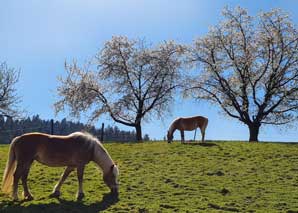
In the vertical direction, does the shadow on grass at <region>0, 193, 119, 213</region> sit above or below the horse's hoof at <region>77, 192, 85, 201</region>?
below

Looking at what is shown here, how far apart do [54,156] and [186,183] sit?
455 centimetres

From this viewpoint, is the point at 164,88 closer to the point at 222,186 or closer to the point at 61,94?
the point at 61,94

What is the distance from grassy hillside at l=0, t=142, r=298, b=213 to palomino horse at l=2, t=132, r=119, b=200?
1.38ft

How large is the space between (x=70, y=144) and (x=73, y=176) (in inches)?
131

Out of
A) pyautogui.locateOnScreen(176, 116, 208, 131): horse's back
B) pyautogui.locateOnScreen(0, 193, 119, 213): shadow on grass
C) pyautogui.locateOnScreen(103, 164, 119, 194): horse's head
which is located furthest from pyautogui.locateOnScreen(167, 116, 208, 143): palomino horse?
pyautogui.locateOnScreen(0, 193, 119, 213): shadow on grass

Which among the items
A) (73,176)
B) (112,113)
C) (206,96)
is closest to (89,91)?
(112,113)

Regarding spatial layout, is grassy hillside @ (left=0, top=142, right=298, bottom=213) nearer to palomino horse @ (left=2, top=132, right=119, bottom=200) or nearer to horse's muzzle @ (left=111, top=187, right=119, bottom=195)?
horse's muzzle @ (left=111, top=187, right=119, bottom=195)

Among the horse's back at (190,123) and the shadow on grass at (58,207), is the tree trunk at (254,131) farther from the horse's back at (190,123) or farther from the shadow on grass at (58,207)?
the shadow on grass at (58,207)

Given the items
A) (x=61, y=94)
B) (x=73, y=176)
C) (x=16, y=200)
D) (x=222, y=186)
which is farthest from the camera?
(x=61, y=94)

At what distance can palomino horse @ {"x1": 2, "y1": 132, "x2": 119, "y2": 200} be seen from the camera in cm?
1221

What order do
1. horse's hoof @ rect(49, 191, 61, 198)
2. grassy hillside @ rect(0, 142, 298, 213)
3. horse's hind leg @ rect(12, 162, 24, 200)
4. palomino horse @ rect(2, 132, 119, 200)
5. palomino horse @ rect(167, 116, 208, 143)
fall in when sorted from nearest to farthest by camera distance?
1. grassy hillside @ rect(0, 142, 298, 213)
2. horse's hind leg @ rect(12, 162, 24, 200)
3. palomino horse @ rect(2, 132, 119, 200)
4. horse's hoof @ rect(49, 191, 61, 198)
5. palomino horse @ rect(167, 116, 208, 143)

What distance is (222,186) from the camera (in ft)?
47.3

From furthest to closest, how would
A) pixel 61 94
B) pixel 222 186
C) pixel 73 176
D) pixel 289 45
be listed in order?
1. pixel 61 94
2. pixel 289 45
3. pixel 73 176
4. pixel 222 186

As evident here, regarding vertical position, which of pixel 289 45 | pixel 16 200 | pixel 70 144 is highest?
pixel 289 45
